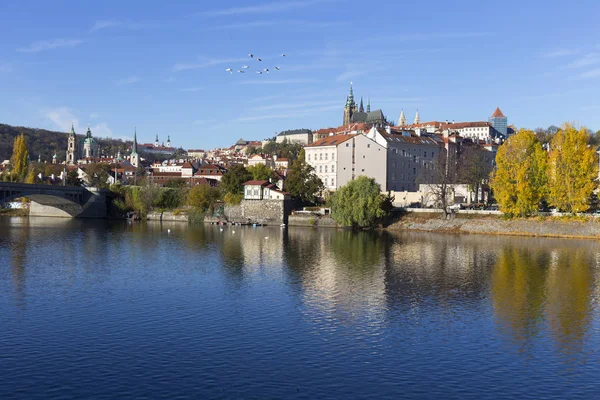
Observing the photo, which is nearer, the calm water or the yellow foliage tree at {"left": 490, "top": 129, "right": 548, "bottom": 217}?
the calm water

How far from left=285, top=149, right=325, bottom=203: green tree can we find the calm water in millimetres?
39743

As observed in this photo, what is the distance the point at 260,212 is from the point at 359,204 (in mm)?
17695

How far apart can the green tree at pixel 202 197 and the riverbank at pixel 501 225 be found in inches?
1100

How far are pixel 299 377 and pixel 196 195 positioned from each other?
72922 mm

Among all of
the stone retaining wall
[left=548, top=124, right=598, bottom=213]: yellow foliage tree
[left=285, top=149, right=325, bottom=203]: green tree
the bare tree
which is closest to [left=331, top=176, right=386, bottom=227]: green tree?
the stone retaining wall

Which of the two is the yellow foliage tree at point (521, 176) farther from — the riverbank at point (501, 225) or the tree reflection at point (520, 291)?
the tree reflection at point (520, 291)

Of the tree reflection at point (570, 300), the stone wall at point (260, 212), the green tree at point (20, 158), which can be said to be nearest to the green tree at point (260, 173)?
the stone wall at point (260, 212)

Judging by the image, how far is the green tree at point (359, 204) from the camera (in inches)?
2808

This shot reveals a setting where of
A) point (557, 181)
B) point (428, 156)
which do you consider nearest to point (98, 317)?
point (557, 181)

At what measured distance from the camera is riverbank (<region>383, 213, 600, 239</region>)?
A: 6184 cm

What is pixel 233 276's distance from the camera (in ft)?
119

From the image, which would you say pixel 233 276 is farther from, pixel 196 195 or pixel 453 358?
pixel 196 195

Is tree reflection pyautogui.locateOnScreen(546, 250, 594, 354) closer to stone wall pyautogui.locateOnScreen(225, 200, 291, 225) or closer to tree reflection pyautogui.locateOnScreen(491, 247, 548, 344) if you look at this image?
tree reflection pyautogui.locateOnScreen(491, 247, 548, 344)

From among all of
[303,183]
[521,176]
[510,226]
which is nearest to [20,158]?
[303,183]
